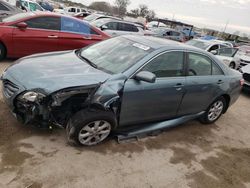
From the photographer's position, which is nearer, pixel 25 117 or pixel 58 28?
pixel 25 117

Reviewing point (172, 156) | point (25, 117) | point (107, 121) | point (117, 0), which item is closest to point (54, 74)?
point (25, 117)

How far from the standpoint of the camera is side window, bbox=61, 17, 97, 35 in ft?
24.3

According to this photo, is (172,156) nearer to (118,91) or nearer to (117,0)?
(118,91)

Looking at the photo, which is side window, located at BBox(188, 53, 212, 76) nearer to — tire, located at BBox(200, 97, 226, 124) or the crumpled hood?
tire, located at BBox(200, 97, 226, 124)

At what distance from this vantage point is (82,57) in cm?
438

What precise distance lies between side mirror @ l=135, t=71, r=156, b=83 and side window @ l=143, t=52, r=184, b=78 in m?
0.16

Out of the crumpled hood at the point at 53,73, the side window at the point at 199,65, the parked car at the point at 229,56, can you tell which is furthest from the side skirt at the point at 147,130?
the parked car at the point at 229,56

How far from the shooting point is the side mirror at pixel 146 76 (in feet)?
11.7

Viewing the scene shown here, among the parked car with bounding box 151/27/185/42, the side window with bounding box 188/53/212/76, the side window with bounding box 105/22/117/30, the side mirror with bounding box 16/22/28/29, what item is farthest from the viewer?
the parked car with bounding box 151/27/185/42

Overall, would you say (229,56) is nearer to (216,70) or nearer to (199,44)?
(199,44)

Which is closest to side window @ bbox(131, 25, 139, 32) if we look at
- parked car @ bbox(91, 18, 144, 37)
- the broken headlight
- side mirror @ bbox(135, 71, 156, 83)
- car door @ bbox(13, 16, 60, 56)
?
parked car @ bbox(91, 18, 144, 37)

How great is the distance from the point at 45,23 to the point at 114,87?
452 centimetres

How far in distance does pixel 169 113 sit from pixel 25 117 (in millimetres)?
2316

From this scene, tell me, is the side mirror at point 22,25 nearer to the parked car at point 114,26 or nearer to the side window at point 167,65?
the side window at point 167,65
